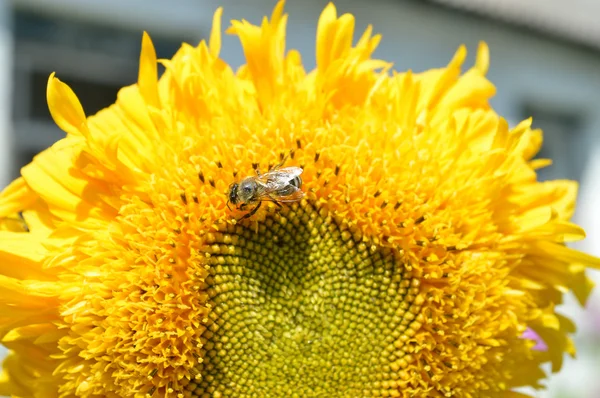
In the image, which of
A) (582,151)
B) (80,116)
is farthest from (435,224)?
(582,151)

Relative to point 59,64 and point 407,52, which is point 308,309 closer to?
point 59,64

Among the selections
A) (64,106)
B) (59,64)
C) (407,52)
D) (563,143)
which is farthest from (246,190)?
(563,143)

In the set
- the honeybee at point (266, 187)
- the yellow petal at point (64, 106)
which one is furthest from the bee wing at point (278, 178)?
the yellow petal at point (64, 106)

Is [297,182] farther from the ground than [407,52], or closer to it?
closer to it

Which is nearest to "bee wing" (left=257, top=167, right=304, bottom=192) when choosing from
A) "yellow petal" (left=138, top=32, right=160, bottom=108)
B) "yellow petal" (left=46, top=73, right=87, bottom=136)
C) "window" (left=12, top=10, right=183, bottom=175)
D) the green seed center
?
the green seed center

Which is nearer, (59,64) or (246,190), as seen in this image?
(246,190)

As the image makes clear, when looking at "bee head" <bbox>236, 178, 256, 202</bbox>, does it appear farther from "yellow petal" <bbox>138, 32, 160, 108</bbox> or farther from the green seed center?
"yellow petal" <bbox>138, 32, 160, 108</bbox>

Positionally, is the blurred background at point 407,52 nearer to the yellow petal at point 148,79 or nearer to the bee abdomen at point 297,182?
the bee abdomen at point 297,182
